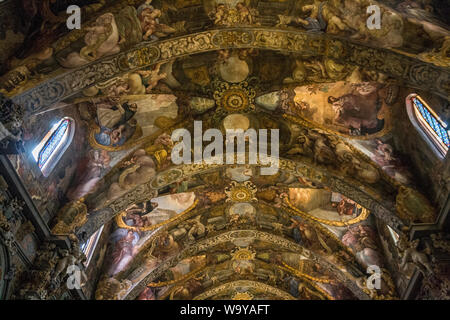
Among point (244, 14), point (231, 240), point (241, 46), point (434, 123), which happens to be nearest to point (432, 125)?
point (434, 123)

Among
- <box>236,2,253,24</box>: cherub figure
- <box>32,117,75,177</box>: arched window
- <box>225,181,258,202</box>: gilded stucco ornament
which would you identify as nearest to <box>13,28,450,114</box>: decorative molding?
<box>236,2,253,24</box>: cherub figure

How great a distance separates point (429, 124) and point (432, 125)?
0.48 ft

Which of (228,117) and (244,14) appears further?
(228,117)

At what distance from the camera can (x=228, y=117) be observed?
42.8 ft

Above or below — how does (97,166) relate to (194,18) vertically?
below

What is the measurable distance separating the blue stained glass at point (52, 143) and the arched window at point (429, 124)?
1042 cm

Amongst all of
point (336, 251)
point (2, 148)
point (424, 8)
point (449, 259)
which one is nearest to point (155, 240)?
point (336, 251)

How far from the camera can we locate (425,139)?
1087 cm

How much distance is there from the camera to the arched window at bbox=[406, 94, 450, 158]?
33.3ft

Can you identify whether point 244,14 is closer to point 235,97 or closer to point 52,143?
point 235,97

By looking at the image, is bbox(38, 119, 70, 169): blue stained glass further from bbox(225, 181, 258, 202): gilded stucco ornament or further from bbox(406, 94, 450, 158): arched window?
bbox(406, 94, 450, 158): arched window

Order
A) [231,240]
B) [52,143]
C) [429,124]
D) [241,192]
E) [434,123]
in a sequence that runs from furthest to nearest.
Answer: [231,240], [241,192], [52,143], [429,124], [434,123]
